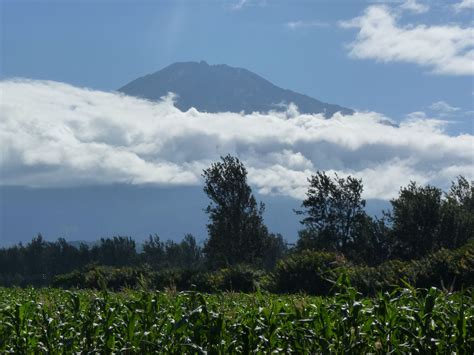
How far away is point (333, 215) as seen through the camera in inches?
2512

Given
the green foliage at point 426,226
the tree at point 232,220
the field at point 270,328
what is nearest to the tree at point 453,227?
the green foliage at point 426,226

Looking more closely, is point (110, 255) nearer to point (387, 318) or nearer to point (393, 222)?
point (393, 222)

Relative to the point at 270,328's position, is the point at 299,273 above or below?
below

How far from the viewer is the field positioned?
6.95 m

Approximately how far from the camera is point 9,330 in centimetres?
967

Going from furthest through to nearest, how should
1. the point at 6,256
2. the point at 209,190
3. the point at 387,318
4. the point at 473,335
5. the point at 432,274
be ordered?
the point at 6,256
the point at 209,190
the point at 432,274
the point at 387,318
the point at 473,335

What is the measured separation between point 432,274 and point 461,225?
2811 cm

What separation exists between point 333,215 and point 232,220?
1021 cm

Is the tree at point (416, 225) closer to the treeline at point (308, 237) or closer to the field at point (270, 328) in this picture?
the treeline at point (308, 237)

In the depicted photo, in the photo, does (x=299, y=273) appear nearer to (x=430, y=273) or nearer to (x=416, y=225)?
(x=430, y=273)

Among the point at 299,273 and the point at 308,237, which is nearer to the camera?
the point at 299,273

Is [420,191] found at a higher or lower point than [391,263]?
higher

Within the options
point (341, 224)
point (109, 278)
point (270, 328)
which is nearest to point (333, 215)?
point (341, 224)

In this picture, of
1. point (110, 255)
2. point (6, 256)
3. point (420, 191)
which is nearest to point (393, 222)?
point (420, 191)
